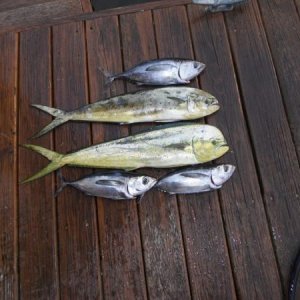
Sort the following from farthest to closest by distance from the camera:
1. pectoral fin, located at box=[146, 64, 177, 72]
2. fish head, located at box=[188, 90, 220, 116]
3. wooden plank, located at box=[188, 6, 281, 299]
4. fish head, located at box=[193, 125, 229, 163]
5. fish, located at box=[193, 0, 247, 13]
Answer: fish, located at box=[193, 0, 247, 13] < pectoral fin, located at box=[146, 64, 177, 72] < fish head, located at box=[188, 90, 220, 116] < fish head, located at box=[193, 125, 229, 163] < wooden plank, located at box=[188, 6, 281, 299]

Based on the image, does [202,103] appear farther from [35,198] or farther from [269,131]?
[35,198]

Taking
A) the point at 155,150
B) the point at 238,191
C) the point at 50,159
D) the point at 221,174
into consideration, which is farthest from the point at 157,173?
the point at 50,159

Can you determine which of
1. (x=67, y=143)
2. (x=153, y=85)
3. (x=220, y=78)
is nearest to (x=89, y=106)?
(x=67, y=143)

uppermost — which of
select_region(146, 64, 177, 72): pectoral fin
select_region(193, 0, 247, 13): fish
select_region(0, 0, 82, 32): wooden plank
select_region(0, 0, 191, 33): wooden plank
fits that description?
select_region(0, 0, 82, 32): wooden plank

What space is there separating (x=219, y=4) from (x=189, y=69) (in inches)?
21.0

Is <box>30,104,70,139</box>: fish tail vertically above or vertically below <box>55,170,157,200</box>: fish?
above

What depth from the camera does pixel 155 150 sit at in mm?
2086

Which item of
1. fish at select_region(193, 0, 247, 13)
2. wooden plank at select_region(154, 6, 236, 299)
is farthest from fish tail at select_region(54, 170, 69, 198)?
fish at select_region(193, 0, 247, 13)

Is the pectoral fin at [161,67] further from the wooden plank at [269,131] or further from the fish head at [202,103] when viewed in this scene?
the wooden plank at [269,131]

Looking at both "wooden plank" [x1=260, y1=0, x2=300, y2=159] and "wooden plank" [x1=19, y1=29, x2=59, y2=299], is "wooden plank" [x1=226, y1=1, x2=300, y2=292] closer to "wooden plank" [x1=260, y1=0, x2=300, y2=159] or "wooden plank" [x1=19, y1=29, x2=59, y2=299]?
Result: "wooden plank" [x1=260, y1=0, x2=300, y2=159]

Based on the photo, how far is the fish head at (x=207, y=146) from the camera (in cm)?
→ 208

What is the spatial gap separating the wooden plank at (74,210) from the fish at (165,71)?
0.36 metres

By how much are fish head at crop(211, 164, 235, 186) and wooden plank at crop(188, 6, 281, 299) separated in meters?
0.08

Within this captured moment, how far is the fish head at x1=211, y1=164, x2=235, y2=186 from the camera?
203 centimetres
